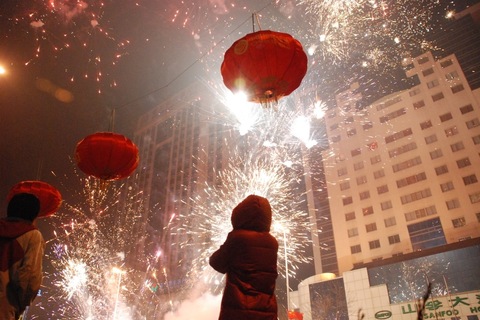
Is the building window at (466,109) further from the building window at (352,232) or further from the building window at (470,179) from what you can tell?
the building window at (352,232)

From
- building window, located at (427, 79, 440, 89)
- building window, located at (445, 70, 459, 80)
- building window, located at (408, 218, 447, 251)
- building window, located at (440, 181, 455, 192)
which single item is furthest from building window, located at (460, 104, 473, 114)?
building window, located at (408, 218, 447, 251)

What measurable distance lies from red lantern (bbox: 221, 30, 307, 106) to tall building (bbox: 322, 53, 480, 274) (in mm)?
33356

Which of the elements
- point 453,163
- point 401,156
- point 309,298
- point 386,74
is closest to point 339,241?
point 309,298

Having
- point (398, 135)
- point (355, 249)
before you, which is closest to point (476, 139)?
point (398, 135)

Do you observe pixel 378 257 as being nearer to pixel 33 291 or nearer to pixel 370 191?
pixel 370 191

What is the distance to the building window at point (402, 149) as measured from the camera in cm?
3856

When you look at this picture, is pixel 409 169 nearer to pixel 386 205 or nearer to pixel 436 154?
pixel 436 154

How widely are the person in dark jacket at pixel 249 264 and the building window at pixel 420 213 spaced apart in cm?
3678

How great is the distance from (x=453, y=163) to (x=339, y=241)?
14.3 meters

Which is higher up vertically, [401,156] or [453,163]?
[401,156]

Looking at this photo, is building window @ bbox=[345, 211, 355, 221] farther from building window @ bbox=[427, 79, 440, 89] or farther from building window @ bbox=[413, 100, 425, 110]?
building window @ bbox=[427, 79, 440, 89]

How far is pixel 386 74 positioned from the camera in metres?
44.6

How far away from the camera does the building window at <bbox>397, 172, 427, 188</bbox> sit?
120 ft

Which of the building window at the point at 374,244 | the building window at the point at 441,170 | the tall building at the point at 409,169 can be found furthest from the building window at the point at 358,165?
the building window at the point at 374,244
